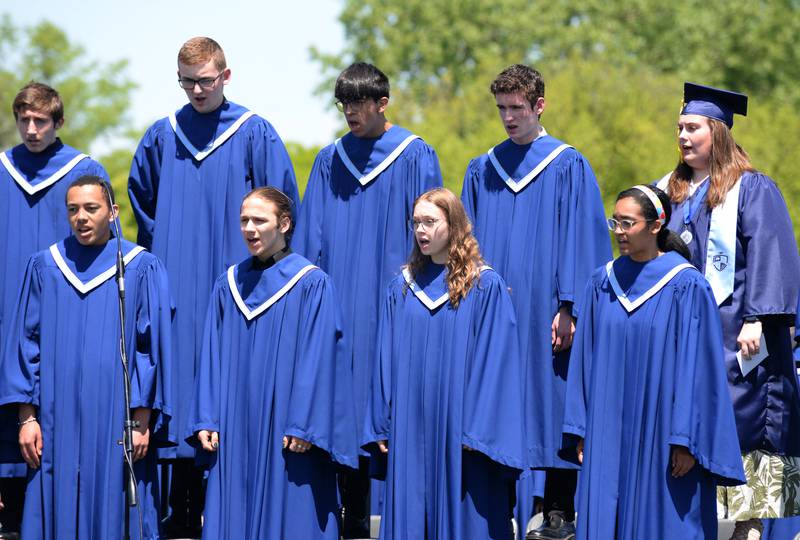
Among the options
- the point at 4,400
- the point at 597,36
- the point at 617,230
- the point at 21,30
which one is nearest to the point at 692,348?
the point at 617,230

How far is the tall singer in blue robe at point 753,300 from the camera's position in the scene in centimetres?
746

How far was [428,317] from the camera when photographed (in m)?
7.02

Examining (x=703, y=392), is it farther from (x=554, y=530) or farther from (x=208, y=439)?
(x=208, y=439)

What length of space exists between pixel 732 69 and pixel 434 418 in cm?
3393

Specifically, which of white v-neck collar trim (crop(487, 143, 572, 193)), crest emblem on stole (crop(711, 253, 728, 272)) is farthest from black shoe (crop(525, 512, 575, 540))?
white v-neck collar trim (crop(487, 143, 572, 193))

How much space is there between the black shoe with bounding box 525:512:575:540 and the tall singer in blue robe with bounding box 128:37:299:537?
2.00 m

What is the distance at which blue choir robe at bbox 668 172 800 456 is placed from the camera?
745 centimetres

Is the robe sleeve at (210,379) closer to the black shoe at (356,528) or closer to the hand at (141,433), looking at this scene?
the hand at (141,433)

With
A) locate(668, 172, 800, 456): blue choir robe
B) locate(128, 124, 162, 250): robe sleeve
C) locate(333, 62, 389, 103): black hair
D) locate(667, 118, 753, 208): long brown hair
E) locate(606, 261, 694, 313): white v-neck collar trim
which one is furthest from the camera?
locate(128, 124, 162, 250): robe sleeve

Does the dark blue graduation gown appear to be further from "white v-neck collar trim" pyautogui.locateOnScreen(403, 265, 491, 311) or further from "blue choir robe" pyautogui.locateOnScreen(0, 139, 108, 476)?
"blue choir robe" pyautogui.locateOnScreen(0, 139, 108, 476)

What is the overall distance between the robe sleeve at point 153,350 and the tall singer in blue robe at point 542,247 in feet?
6.53

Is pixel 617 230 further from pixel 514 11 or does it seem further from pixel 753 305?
pixel 514 11

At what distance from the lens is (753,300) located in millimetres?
7430

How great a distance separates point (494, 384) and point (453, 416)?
0.86 ft
